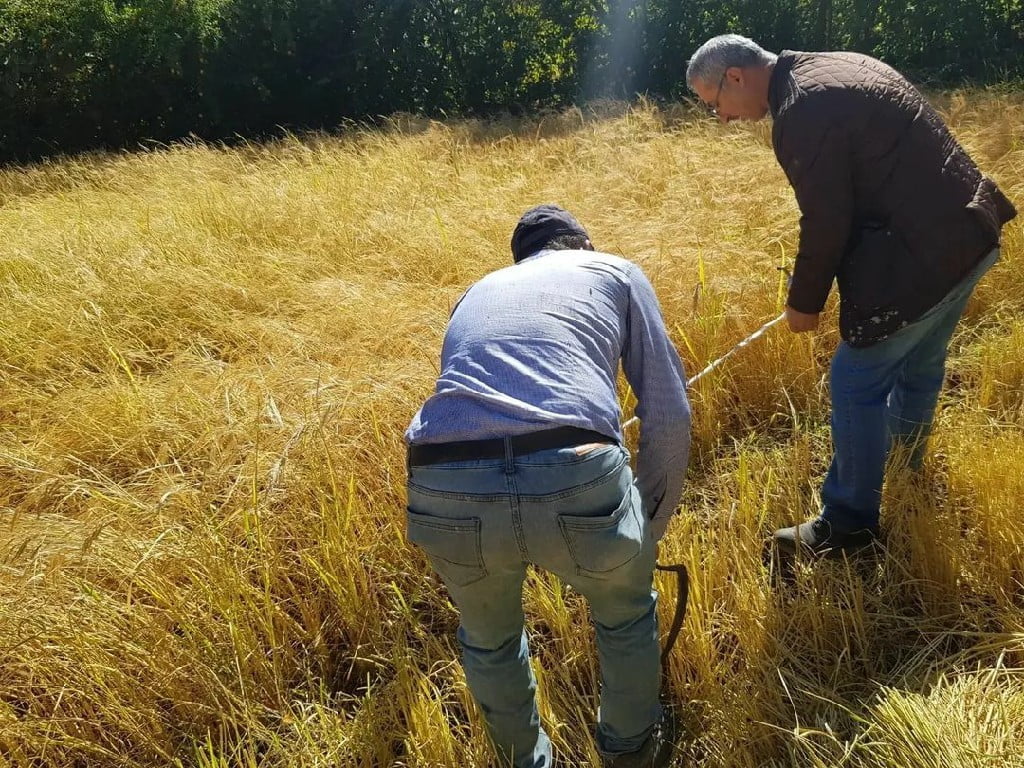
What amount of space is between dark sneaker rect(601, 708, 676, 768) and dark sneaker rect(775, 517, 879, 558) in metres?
0.69

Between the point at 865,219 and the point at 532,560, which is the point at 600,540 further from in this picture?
the point at 865,219

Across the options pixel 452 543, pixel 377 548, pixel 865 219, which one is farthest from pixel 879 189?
pixel 377 548

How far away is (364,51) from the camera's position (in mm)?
12906

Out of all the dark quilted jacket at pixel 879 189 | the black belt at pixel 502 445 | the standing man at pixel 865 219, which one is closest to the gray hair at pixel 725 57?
the standing man at pixel 865 219

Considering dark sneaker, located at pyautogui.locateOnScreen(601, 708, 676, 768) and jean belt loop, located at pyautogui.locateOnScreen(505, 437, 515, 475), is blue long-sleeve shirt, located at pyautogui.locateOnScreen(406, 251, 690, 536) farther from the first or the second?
dark sneaker, located at pyautogui.locateOnScreen(601, 708, 676, 768)

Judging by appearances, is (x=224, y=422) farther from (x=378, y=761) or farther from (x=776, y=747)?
(x=776, y=747)

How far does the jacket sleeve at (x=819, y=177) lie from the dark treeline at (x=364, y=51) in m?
10.4

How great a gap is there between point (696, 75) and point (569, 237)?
839 mm

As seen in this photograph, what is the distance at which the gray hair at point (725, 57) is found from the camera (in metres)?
2.14

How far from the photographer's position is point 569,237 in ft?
6.10

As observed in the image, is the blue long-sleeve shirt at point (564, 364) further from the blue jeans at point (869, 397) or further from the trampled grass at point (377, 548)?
the blue jeans at point (869, 397)

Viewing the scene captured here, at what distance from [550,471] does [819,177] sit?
46.8 inches

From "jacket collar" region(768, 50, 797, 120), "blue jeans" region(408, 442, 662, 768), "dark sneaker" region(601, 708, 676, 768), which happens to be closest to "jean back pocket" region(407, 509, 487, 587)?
"blue jeans" region(408, 442, 662, 768)

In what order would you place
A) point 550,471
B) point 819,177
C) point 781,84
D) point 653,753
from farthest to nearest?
point 781,84 < point 819,177 < point 653,753 < point 550,471
